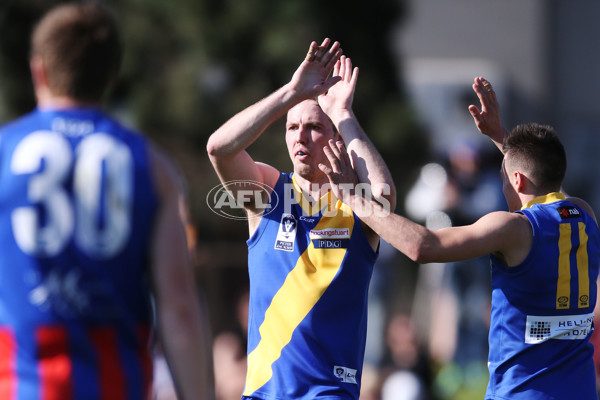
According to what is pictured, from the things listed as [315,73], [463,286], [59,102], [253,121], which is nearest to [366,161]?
[315,73]

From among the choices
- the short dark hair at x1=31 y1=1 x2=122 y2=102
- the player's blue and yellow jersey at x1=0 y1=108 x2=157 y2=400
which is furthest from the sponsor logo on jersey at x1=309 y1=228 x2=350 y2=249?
the short dark hair at x1=31 y1=1 x2=122 y2=102

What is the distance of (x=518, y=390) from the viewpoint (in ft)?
15.9

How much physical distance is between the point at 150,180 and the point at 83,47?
56cm

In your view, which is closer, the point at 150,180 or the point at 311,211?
the point at 150,180

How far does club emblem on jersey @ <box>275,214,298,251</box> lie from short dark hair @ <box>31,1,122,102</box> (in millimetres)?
2100

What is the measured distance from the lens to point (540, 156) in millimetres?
4965

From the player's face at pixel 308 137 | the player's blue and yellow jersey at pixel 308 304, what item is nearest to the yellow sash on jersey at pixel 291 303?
the player's blue and yellow jersey at pixel 308 304

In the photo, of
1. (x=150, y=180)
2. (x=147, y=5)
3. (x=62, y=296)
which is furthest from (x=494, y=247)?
(x=147, y=5)

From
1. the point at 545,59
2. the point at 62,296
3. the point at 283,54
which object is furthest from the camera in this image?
the point at 545,59

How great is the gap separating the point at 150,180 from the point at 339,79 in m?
2.10

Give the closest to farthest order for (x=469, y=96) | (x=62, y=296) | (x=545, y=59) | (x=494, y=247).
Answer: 1. (x=62, y=296)
2. (x=494, y=247)
3. (x=469, y=96)
4. (x=545, y=59)

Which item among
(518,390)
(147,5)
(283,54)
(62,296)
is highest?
(147,5)

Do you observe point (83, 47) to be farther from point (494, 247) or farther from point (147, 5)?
point (147, 5)

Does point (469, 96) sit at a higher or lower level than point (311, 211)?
higher
